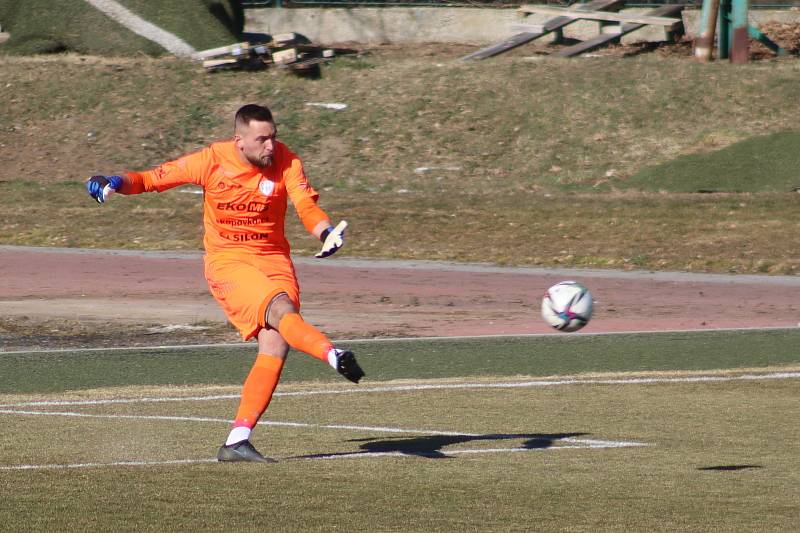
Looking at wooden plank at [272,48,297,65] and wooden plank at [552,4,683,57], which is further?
wooden plank at [552,4,683,57]

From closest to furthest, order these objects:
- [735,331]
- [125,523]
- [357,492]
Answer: [125,523]
[357,492]
[735,331]

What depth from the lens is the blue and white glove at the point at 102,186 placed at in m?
7.72

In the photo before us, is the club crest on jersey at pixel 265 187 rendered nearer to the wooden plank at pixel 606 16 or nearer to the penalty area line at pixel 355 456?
the penalty area line at pixel 355 456

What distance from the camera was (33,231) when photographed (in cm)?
2247

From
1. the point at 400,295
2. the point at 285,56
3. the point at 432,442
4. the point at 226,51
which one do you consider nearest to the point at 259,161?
the point at 432,442

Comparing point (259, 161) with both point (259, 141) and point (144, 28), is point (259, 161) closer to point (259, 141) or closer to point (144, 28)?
point (259, 141)

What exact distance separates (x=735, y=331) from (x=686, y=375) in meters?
2.78

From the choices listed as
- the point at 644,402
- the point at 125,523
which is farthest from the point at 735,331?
the point at 125,523

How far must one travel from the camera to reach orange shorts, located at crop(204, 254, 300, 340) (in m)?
7.66

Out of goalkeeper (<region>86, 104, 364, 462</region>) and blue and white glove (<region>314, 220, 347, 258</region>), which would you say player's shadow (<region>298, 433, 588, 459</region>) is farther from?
blue and white glove (<region>314, 220, 347, 258</region>)

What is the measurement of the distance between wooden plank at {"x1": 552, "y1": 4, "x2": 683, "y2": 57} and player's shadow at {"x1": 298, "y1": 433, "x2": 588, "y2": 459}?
2348 centimetres

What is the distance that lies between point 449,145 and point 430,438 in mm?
19587

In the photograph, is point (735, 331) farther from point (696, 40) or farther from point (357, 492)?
point (696, 40)

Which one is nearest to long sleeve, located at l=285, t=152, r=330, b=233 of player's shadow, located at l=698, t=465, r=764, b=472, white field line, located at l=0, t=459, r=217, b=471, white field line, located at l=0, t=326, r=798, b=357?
white field line, located at l=0, t=459, r=217, b=471
